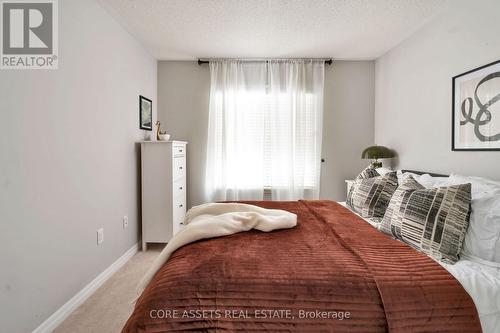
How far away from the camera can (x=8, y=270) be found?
1.48 metres

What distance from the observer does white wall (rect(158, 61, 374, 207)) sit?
3.95 m

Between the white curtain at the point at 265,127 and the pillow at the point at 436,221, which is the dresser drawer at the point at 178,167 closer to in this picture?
the white curtain at the point at 265,127

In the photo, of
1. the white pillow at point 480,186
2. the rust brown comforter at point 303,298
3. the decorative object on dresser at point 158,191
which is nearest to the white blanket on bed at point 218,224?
the rust brown comforter at point 303,298

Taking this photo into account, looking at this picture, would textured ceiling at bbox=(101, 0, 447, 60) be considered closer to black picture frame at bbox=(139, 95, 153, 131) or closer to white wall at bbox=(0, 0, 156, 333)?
white wall at bbox=(0, 0, 156, 333)

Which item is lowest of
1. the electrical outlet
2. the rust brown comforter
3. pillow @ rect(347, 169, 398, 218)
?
the electrical outlet

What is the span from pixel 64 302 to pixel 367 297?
6.84 ft

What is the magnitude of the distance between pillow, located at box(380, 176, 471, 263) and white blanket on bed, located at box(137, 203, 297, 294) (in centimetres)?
69

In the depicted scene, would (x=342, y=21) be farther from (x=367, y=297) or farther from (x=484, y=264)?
(x=367, y=297)

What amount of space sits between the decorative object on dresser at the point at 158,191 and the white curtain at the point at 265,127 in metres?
0.78

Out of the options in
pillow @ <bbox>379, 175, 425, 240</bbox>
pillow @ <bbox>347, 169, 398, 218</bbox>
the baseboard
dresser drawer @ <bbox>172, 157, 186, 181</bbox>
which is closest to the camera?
pillow @ <bbox>379, 175, 425, 240</bbox>

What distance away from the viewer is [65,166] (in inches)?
76.6

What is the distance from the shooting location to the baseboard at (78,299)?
1767mm

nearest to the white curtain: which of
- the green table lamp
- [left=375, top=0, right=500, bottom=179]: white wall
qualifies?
the green table lamp

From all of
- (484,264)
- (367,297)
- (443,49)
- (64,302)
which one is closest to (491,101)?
(443,49)
